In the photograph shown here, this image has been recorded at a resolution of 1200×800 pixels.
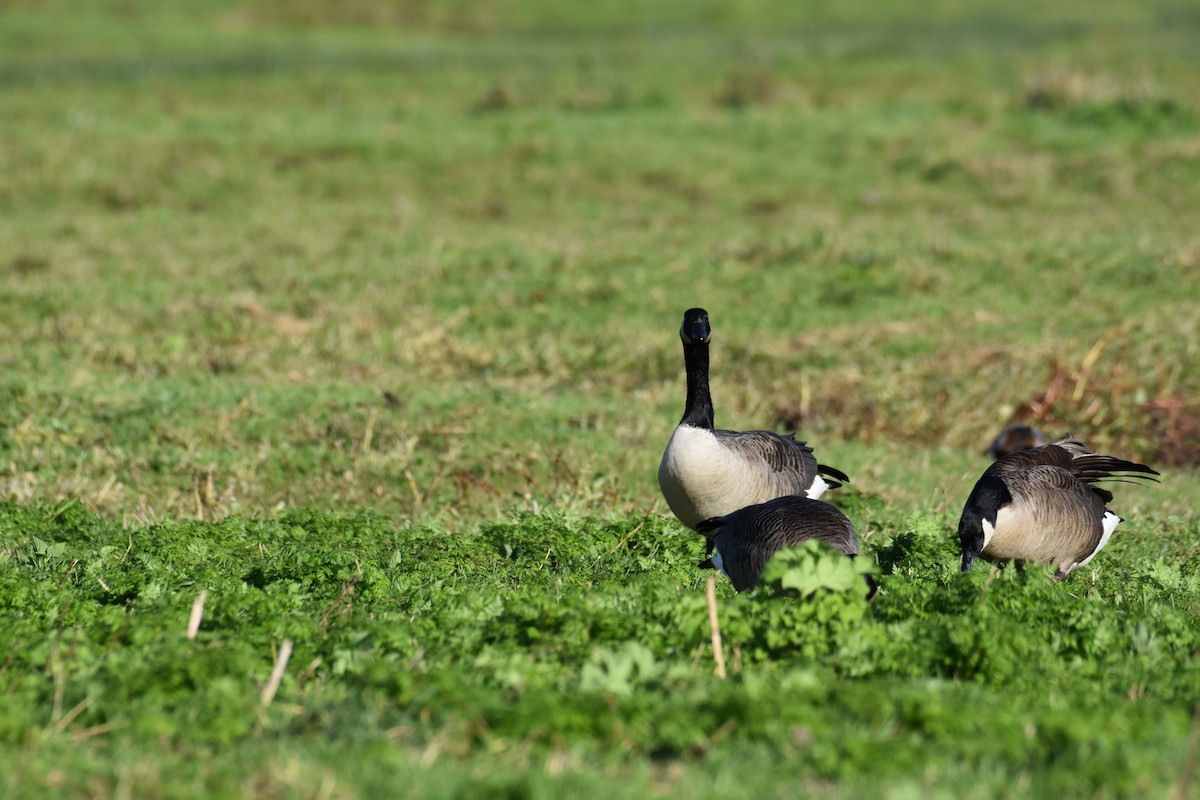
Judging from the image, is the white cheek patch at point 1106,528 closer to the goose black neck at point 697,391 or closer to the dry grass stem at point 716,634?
the goose black neck at point 697,391

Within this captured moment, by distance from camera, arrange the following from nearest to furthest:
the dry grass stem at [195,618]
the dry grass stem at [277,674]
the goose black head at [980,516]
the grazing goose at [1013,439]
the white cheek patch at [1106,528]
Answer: the dry grass stem at [277,674] < the dry grass stem at [195,618] < the goose black head at [980,516] < the white cheek patch at [1106,528] < the grazing goose at [1013,439]

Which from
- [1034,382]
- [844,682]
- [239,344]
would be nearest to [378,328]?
[239,344]

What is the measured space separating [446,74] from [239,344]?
15482mm

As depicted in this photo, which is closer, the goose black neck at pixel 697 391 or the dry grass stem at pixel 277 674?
the dry grass stem at pixel 277 674

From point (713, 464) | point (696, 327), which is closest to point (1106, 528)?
point (713, 464)

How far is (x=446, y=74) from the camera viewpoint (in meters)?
27.9

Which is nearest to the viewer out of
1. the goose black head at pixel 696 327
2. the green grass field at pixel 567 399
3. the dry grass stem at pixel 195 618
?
the green grass field at pixel 567 399

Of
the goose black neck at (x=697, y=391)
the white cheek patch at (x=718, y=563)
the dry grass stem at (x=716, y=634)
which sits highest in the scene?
the goose black neck at (x=697, y=391)

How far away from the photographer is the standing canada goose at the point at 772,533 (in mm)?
6781

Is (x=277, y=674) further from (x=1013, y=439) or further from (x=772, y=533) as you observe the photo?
(x=1013, y=439)

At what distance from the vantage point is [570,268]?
16.1 meters

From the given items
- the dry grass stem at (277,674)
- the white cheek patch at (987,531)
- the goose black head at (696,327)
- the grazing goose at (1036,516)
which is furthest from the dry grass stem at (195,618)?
the white cheek patch at (987,531)

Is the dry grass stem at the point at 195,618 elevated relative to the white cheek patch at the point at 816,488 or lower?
elevated

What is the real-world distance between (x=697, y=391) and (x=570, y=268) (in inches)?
320
